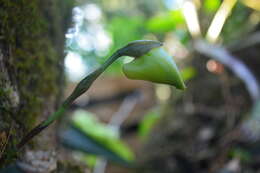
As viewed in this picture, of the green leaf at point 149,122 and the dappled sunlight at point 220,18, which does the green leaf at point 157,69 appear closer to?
the dappled sunlight at point 220,18

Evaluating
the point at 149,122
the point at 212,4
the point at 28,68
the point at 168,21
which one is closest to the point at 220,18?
the point at 212,4

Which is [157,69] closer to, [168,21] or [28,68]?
[28,68]

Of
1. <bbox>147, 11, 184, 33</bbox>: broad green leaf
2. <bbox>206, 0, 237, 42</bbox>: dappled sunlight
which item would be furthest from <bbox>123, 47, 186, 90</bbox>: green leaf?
<bbox>147, 11, 184, 33</bbox>: broad green leaf

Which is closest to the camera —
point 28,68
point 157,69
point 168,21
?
point 157,69

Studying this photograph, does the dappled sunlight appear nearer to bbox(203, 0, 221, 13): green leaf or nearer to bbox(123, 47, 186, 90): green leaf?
bbox(203, 0, 221, 13): green leaf

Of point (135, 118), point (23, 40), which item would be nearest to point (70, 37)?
point (23, 40)

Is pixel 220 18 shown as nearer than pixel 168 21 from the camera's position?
Yes

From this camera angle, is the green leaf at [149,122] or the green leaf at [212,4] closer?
the green leaf at [212,4]

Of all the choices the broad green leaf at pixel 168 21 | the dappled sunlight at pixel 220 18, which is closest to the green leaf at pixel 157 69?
the dappled sunlight at pixel 220 18

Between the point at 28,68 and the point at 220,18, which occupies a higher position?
the point at 220,18
